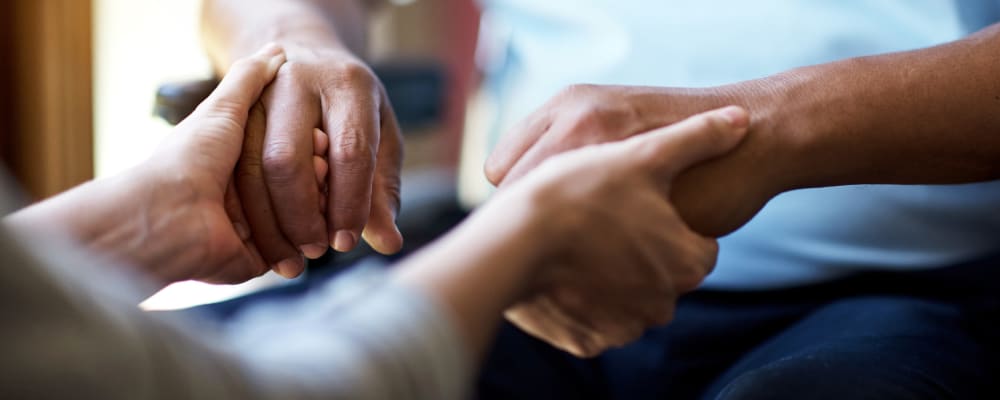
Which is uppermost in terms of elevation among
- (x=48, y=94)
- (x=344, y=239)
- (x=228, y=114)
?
(x=228, y=114)

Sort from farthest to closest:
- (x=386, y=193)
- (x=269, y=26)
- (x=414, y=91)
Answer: (x=414, y=91) < (x=269, y=26) < (x=386, y=193)

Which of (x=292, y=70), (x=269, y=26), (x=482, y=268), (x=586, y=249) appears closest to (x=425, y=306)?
(x=482, y=268)

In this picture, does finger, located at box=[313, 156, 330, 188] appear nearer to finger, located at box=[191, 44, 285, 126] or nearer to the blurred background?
finger, located at box=[191, 44, 285, 126]

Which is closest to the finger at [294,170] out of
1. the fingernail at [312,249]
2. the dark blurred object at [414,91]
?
the fingernail at [312,249]

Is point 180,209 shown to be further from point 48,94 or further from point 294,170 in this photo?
point 48,94

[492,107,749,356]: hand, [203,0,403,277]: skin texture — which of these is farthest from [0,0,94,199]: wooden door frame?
[492,107,749,356]: hand

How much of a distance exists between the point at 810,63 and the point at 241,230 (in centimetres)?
64

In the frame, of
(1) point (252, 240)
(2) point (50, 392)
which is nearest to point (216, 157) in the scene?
(1) point (252, 240)

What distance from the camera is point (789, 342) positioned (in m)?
0.92

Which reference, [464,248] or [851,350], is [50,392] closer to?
Answer: [464,248]

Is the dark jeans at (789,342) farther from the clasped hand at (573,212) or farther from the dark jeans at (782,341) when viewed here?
the clasped hand at (573,212)

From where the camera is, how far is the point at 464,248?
559 mm

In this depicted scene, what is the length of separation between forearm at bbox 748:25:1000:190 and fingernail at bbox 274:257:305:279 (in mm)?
447

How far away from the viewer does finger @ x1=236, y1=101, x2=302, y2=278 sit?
0.86 meters
